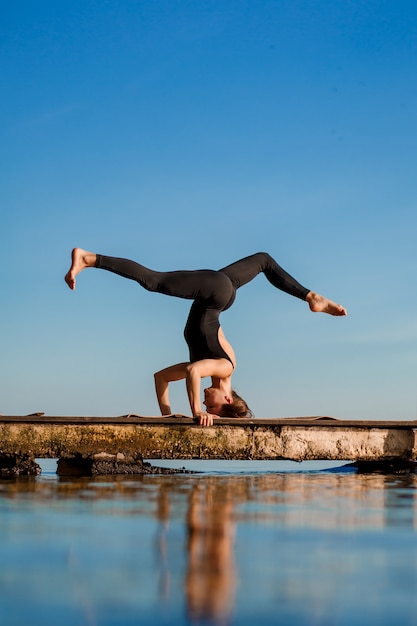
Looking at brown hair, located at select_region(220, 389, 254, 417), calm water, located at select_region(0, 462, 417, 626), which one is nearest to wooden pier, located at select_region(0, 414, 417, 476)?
brown hair, located at select_region(220, 389, 254, 417)

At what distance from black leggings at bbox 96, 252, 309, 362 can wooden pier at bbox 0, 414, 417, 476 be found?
834mm

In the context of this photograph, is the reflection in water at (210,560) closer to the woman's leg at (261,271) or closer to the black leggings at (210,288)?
the black leggings at (210,288)

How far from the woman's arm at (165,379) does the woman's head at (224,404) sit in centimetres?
33

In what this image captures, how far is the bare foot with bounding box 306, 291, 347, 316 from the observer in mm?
7551

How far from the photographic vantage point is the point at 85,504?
3828 mm

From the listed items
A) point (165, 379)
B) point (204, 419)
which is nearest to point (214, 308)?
point (165, 379)

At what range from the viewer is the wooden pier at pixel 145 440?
22.3 feet

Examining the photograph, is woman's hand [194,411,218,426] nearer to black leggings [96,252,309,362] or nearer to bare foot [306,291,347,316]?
black leggings [96,252,309,362]

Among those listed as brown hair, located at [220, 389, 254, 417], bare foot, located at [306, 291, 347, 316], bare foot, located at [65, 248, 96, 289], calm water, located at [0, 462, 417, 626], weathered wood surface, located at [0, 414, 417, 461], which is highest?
bare foot, located at [65, 248, 96, 289]

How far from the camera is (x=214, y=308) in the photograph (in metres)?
7.50

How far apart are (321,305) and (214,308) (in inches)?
41.5

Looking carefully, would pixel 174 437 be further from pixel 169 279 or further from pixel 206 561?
pixel 206 561

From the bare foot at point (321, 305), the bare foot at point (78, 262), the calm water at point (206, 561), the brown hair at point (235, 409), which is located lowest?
the calm water at point (206, 561)

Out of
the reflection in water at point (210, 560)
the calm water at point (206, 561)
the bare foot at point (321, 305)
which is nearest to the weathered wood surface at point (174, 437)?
the bare foot at point (321, 305)
